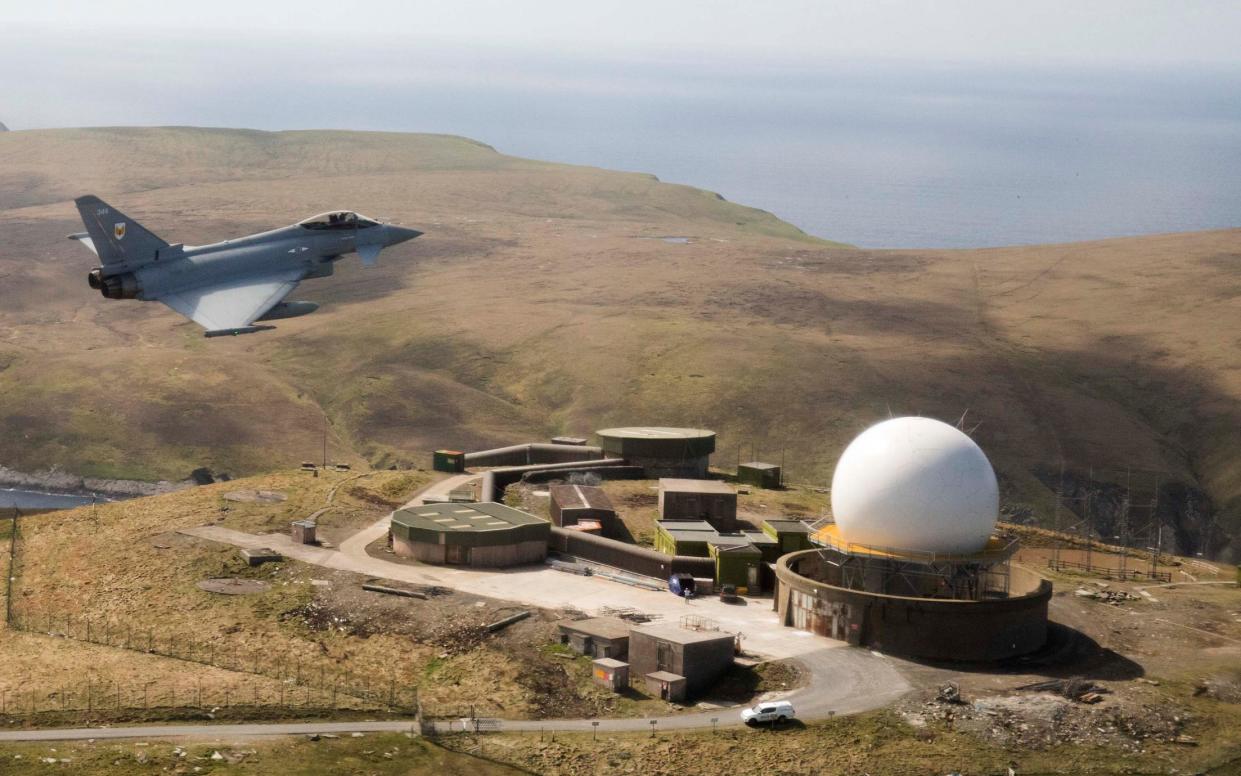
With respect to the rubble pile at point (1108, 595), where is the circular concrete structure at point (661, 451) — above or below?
above

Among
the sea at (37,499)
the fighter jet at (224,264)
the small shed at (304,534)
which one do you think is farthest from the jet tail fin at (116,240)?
the sea at (37,499)

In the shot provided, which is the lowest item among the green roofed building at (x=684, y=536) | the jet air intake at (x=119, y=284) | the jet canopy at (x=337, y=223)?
the green roofed building at (x=684, y=536)

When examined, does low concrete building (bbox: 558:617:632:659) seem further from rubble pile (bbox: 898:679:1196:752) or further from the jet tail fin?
the jet tail fin

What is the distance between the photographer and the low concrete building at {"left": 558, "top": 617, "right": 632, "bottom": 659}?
67.7 meters

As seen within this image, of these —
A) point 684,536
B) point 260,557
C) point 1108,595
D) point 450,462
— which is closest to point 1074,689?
point 1108,595

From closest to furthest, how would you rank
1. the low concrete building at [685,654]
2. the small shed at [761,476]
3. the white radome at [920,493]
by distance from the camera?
1. the low concrete building at [685,654]
2. the white radome at [920,493]
3. the small shed at [761,476]

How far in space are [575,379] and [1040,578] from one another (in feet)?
381

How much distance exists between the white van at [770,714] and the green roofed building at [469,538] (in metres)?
27.2

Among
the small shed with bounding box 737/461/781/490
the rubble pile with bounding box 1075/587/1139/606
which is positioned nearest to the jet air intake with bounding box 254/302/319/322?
the small shed with bounding box 737/461/781/490

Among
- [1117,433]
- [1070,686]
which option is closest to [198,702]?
[1070,686]

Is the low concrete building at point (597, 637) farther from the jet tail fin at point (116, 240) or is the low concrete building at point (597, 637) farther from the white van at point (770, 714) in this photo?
the jet tail fin at point (116, 240)

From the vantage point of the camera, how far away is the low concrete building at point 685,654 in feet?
212

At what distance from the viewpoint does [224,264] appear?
9950 cm

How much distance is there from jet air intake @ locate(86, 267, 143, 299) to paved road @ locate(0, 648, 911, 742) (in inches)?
1716
